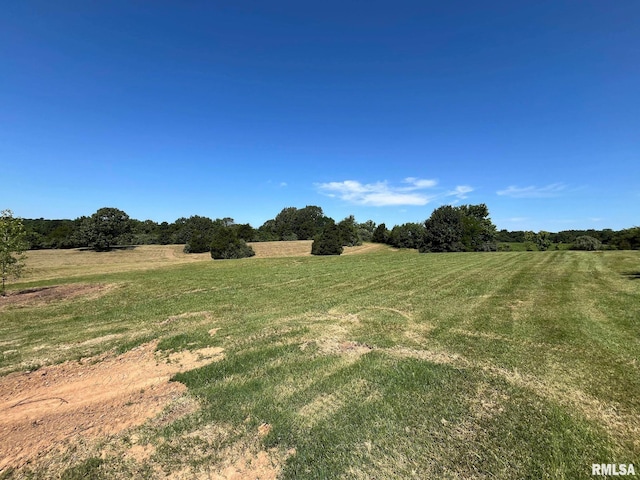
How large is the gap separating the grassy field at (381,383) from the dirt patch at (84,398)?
339mm

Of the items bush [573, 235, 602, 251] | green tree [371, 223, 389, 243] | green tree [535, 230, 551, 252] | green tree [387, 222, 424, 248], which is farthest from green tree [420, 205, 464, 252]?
green tree [535, 230, 551, 252]

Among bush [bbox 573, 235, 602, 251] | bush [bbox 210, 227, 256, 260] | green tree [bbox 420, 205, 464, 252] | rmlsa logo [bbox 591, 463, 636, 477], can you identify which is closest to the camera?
rmlsa logo [bbox 591, 463, 636, 477]

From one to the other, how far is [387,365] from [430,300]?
6.12m

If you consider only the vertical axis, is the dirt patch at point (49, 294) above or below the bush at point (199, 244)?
below

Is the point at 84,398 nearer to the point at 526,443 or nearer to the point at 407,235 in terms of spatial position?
the point at 526,443

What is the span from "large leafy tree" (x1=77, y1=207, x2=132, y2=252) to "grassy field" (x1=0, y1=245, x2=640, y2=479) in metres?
53.3

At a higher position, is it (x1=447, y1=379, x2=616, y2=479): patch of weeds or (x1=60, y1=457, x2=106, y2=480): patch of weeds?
(x1=447, y1=379, x2=616, y2=479): patch of weeds

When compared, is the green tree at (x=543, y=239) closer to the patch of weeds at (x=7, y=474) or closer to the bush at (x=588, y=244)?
the bush at (x=588, y=244)

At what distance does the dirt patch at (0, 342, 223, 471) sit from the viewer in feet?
12.6

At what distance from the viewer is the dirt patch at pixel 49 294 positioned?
12.8 meters

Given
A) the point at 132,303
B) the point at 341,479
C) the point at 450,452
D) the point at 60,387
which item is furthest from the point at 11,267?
the point at 450,452

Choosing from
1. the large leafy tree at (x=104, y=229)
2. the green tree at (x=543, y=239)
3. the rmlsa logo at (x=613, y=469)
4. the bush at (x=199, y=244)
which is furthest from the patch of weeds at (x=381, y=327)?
the green tree at (x=543, y=239)

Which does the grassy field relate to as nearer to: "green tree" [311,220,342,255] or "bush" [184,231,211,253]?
"green tree" [311,220,342,255]

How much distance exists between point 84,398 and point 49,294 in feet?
45.0
